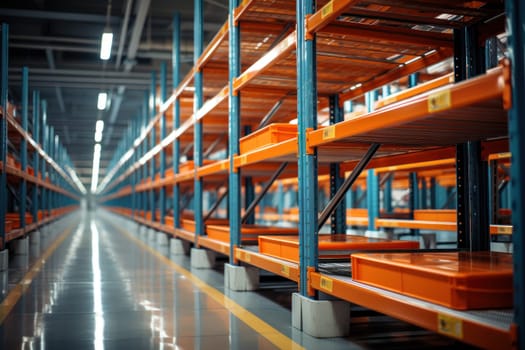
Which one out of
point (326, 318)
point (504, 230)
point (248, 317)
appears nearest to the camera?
point (326, 318)

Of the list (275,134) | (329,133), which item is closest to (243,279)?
(275,134)

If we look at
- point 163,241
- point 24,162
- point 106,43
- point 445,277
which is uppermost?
point 106,43

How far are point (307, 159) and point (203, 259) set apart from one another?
506 cm

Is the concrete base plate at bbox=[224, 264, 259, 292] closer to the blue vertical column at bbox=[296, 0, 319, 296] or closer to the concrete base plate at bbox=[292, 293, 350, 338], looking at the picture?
the blue vertical column at bbox=[296, 0, 319, 296]

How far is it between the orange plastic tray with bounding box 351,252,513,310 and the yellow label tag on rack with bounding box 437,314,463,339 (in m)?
0.19

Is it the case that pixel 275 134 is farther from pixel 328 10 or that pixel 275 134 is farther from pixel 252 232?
pixel 252 232

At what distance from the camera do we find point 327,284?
13.8 feet

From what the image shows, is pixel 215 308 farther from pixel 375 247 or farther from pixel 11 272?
pixel 11 272

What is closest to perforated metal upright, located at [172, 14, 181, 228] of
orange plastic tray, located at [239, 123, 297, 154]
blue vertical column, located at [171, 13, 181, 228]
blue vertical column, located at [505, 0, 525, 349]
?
blue vertical column, located at [171, 13, 181, 228]

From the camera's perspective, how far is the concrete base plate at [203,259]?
30.2 feet

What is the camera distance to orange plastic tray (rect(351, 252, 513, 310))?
119 inches

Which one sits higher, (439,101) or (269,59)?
(269,59)

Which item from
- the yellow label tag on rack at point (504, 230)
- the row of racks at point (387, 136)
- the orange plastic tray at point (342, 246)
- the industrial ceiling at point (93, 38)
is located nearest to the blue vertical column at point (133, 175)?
the industrial ceiling at point (93, 38)

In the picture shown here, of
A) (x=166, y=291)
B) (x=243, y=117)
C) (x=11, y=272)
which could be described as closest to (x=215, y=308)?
(x=166, y=291)
